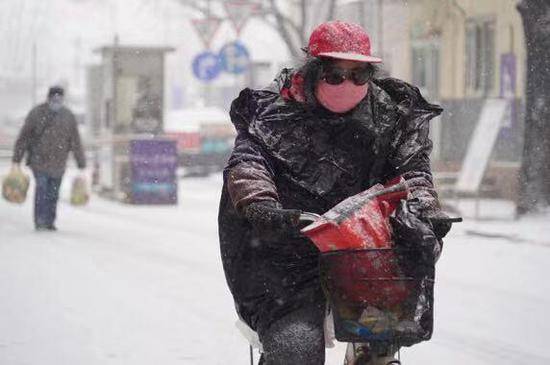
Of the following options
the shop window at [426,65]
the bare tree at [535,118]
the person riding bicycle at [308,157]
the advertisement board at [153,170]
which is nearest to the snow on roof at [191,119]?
the shop window at [426,65]

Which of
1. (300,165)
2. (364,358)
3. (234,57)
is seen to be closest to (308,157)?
(300,165)

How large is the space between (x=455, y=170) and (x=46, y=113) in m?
9.64

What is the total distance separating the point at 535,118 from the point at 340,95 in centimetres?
1348

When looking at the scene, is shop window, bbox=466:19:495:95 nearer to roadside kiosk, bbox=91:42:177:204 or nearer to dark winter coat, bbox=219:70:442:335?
roadside kiosk, bbox=91:42:177:204

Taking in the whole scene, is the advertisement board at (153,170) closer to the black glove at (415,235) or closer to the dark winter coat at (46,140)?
the dark winter coat at (46,140)

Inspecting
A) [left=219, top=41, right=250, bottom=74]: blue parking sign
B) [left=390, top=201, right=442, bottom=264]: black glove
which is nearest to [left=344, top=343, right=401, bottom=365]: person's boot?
[left=390, top=201, right=442, bottom=264]: black glove

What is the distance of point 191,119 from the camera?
32.2 meters

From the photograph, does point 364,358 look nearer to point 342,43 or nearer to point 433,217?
point 433,217

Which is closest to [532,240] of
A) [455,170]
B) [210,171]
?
[455,170]

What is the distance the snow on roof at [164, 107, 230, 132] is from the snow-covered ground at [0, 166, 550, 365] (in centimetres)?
1471

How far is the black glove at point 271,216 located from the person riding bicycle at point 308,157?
0.12m

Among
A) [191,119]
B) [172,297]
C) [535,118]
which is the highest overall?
[535,118]

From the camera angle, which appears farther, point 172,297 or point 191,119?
point 191,119

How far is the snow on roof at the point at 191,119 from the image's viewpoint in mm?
31419
